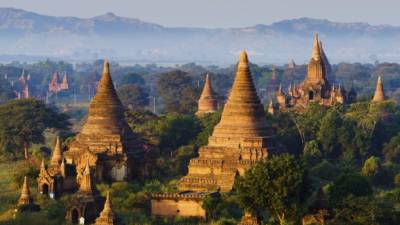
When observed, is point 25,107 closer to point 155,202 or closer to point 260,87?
point 155,202

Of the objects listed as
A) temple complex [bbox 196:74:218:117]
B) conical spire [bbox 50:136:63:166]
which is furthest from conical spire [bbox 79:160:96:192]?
temple complex [bbox 196:74:218:117]

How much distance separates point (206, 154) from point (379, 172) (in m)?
7.96

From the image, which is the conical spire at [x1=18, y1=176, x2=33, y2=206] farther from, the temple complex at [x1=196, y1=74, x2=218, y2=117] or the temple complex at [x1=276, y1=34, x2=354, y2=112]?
the temple complex at [x1=196, y1=74, x2=218, y2=117]

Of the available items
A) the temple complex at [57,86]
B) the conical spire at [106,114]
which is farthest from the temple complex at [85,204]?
the temple complex at [57,86]

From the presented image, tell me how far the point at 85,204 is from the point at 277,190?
21.8 feet

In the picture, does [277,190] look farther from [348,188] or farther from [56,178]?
[56,178]

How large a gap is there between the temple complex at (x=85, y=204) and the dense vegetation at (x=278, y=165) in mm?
536

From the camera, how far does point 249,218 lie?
1497 inches

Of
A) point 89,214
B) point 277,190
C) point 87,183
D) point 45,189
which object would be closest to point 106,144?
point 45,189

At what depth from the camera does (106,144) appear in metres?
47.5

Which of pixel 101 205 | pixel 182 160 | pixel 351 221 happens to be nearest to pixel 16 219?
pixel 101 205

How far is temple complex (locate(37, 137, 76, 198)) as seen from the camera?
44.2 meters

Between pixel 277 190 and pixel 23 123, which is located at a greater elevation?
pixel 277 190

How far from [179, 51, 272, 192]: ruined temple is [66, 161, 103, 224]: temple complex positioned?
4419mm
